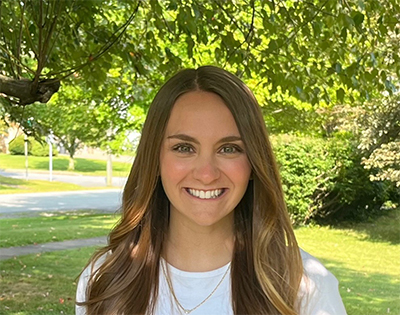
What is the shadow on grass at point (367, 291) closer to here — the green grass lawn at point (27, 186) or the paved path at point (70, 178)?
the paved path at point (70, 178)

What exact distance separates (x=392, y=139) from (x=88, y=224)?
7.50 metres

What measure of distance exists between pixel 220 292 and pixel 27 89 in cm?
233

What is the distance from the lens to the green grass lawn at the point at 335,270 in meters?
7.58

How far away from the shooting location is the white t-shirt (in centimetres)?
169

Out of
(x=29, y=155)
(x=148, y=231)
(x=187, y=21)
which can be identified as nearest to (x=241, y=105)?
(x=148, y=231)

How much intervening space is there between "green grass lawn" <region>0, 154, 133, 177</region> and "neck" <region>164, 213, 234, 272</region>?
1692cm

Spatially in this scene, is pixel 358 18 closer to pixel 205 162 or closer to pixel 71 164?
pixel 205 162

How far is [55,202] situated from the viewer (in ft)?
59.8

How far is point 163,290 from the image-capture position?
1.89 metres

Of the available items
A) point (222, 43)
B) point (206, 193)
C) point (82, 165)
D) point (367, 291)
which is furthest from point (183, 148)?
point (82, 165)

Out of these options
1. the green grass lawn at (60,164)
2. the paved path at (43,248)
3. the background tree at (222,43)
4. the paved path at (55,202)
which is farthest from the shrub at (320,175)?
the background tree at (222,43)

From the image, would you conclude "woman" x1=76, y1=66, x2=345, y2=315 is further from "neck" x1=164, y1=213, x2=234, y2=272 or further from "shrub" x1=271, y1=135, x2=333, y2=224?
"shrub" x1=271, y1=135, x2=333, y2=224

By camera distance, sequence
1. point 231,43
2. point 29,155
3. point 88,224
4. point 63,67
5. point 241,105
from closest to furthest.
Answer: point 241,105, point 231,43, point 63,67, point 88,224, point 29,155

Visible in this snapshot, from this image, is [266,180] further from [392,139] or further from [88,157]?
[88,157]
